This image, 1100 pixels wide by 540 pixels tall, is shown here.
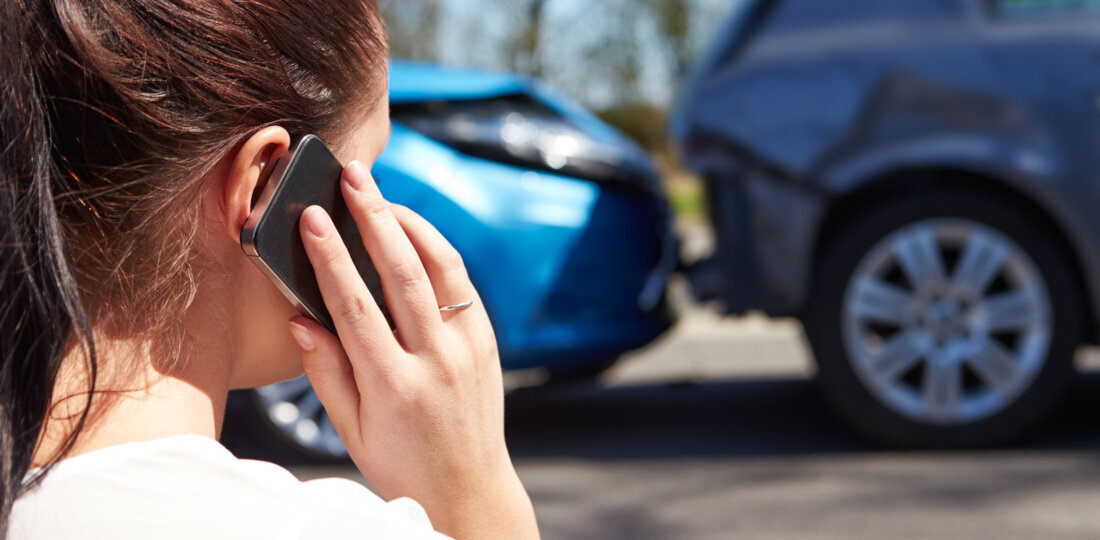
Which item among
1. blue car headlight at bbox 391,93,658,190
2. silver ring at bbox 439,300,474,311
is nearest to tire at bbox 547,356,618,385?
blue car headlight at bbox 391,93,658,190

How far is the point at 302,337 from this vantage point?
94cm

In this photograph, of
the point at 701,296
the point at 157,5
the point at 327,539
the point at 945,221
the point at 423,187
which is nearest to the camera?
the point at 327,539

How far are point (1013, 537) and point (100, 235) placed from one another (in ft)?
7.94

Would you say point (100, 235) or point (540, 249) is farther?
point (540, 249)

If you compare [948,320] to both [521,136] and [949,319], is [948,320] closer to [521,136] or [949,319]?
[949,319]

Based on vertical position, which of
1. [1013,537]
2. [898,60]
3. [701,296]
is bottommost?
[1013,537]

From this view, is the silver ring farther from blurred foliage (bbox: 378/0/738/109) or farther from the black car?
blurred foliage (bbox: 378/0/738/109)

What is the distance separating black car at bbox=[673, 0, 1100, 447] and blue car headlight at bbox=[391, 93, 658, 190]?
340 millimetres

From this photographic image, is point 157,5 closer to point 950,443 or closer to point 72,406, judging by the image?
point 72,406

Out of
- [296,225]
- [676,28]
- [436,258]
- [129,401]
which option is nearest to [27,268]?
[129,401]

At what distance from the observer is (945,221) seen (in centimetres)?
331

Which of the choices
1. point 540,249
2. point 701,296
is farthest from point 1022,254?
point 540,249

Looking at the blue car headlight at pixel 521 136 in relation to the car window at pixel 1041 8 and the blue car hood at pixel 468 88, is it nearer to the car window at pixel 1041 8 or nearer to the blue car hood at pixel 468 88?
the blue car hood at pixel 468 88

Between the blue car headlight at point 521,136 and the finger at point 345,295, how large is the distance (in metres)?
2.34
